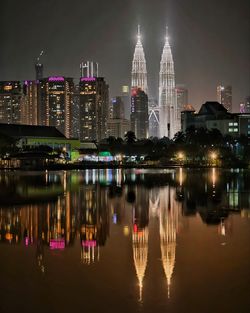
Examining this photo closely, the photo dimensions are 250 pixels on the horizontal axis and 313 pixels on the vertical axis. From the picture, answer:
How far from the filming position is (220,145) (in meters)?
113

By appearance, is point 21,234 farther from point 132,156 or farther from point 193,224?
point 132,156

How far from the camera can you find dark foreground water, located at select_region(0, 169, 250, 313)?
10383 mm

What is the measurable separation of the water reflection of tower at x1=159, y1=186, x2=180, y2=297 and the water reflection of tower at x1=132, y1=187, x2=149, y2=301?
522 mm

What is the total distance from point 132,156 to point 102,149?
12950 mm

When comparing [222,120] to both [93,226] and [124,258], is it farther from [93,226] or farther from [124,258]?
[124,258]

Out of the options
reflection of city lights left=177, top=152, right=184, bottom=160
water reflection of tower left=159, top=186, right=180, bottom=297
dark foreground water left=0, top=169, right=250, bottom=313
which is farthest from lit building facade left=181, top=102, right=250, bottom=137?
dark foreground water left=0, top=169, right=250, bottom=313

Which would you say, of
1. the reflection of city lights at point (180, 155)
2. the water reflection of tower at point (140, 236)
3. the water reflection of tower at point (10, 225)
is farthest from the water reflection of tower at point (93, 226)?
the reflection of city lights at point (180, 155)

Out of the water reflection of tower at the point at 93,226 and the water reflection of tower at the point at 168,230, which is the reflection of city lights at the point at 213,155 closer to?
the water reflection of tower at the point at 168,230

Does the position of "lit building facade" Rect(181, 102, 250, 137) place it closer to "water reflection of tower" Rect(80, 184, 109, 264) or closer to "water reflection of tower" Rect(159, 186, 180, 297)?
"water reflection of tower" Rect(159, 186, 180, 297)

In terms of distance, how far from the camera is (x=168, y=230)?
18.7m

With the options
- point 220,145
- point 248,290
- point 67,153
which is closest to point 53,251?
point 248,290

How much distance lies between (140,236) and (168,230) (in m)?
1.53

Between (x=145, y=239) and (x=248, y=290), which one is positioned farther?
(x=145, y=239)

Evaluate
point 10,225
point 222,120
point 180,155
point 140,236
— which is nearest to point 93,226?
point 140,236
